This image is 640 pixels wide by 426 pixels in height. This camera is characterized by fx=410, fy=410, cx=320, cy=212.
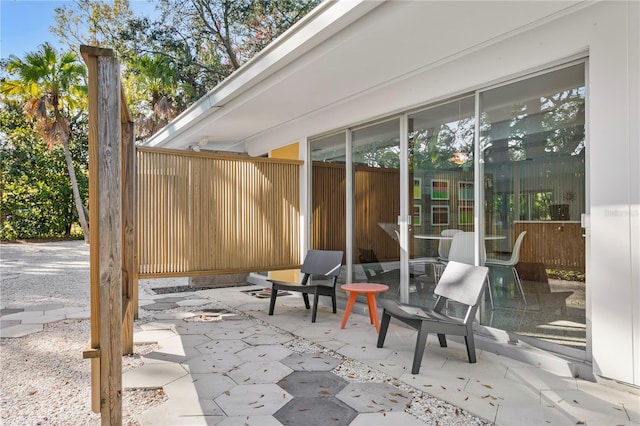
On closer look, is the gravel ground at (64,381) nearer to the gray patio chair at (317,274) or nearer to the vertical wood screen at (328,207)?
the gray patio chair at (317,274)

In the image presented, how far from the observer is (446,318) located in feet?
11.8

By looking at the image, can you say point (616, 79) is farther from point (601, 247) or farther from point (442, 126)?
point (442, 126)

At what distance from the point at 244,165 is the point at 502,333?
12.7ft

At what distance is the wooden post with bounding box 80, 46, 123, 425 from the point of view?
210cm

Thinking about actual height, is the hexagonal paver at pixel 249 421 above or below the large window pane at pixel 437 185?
below

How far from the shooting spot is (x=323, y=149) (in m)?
6.15

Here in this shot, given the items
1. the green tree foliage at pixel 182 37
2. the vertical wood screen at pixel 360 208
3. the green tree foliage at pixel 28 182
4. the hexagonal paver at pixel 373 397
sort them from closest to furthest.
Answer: the hexagonal paver at pixel 373 397, the vertical wood screen at pixel 360 208, the green tree foliage at pixel 182 37, the green tree foliage at pixel 28 182

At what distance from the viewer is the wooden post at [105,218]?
2.10 metres

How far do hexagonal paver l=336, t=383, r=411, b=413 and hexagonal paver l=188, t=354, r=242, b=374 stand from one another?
105 cm

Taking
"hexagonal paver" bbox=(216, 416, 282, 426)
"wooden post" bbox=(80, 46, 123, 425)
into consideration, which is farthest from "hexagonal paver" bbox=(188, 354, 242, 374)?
"wooden post" bbox=(80, 46, 123, 425)

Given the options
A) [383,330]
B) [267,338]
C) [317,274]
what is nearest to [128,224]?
[267,338]

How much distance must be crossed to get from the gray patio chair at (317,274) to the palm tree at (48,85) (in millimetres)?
10748

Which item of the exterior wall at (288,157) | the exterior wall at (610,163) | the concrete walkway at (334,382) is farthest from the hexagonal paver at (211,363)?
the exterior wall at (288,157)

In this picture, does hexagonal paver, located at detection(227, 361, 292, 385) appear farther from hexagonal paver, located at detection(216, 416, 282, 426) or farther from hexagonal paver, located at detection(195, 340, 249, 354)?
hexagonal paver, located at detection(216, 416, 282, 426)
